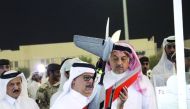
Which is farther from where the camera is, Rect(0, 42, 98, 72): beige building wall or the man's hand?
Rect(0, 42, 98, 72): beige building wall

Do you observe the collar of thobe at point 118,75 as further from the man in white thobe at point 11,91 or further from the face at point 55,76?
the face at point 55,76

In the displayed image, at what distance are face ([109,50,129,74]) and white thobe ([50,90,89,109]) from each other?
39cm

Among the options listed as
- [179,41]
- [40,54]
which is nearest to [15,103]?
[40,54]

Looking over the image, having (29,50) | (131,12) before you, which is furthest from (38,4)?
(131,12)

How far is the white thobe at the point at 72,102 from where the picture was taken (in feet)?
10.5

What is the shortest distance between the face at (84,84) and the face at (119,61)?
20 cm

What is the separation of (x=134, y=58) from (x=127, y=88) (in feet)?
0.83

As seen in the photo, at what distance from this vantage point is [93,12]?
17.1ft

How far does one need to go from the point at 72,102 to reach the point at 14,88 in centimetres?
132

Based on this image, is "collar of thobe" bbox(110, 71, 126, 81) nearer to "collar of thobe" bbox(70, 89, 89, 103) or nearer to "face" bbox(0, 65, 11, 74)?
"collar of thobe" bbox(70, 89, 89, 103)

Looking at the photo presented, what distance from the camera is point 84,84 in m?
3.36

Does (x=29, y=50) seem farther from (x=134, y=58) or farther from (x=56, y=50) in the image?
(x=134, y=58)

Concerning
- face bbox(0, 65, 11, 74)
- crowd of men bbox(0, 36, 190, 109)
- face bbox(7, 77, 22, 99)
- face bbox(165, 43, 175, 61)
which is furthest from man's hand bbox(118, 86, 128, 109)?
face bbox(0, 65, 11, 74)

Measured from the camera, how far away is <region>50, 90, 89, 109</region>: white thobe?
3.21 m
